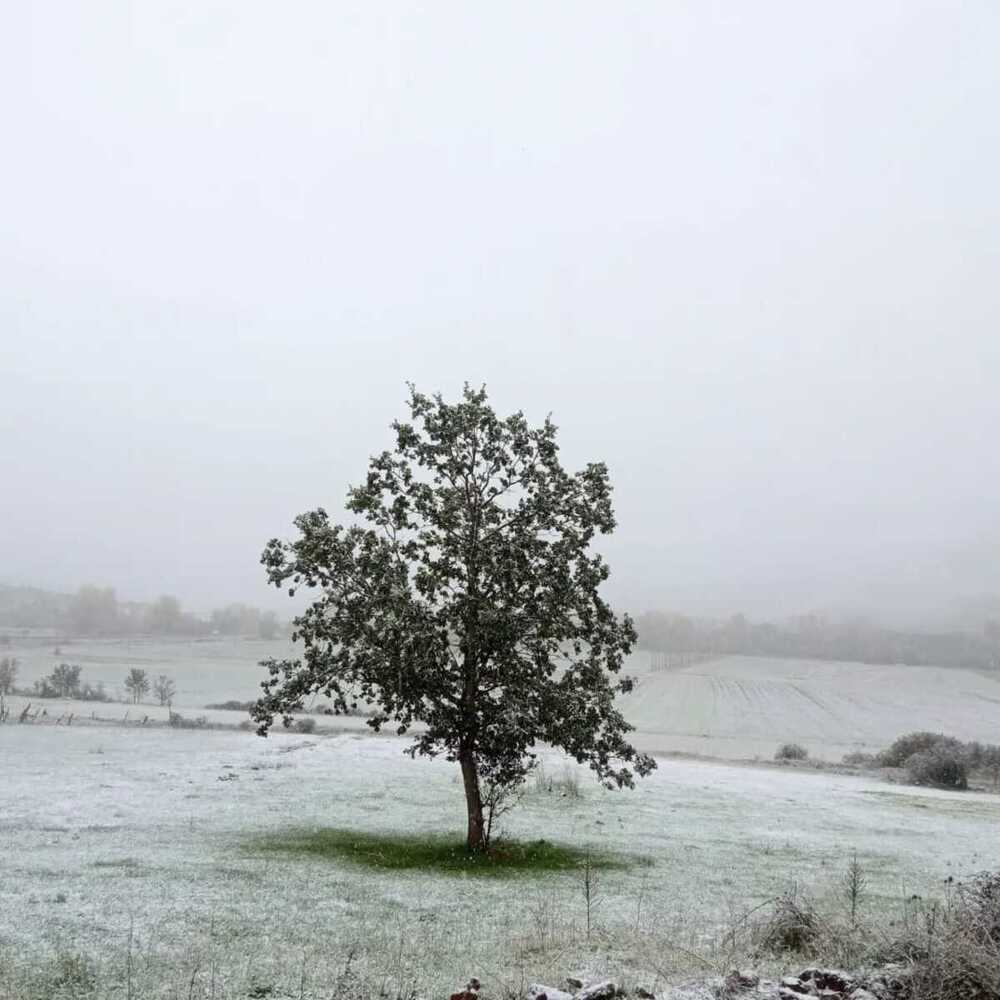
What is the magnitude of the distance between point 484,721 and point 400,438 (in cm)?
904

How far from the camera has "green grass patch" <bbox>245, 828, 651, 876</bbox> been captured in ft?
79.3

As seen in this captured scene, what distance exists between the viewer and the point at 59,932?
615 inches

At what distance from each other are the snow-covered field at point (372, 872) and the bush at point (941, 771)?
42.6ft

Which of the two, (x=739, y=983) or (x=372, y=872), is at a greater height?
(x=739, y=983)

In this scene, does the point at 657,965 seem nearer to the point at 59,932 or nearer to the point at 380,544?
the point at 59,932

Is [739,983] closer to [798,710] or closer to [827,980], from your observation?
[827,980]

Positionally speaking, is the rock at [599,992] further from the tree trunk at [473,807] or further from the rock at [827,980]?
the tree trunk at [473,807]

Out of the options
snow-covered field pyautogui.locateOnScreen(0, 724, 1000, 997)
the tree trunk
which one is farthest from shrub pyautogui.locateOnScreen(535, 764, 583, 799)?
the tree trunk

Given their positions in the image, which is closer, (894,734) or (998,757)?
(998,757)

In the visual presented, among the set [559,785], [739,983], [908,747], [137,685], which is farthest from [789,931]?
[137,685]

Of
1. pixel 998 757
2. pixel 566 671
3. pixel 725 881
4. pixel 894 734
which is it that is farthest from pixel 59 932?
pixel 894 734

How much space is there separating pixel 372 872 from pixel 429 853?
3576mm

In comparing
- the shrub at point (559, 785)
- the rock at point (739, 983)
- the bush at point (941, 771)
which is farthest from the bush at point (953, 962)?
the bush at point (941, 771)

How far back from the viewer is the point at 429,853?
2595cm
